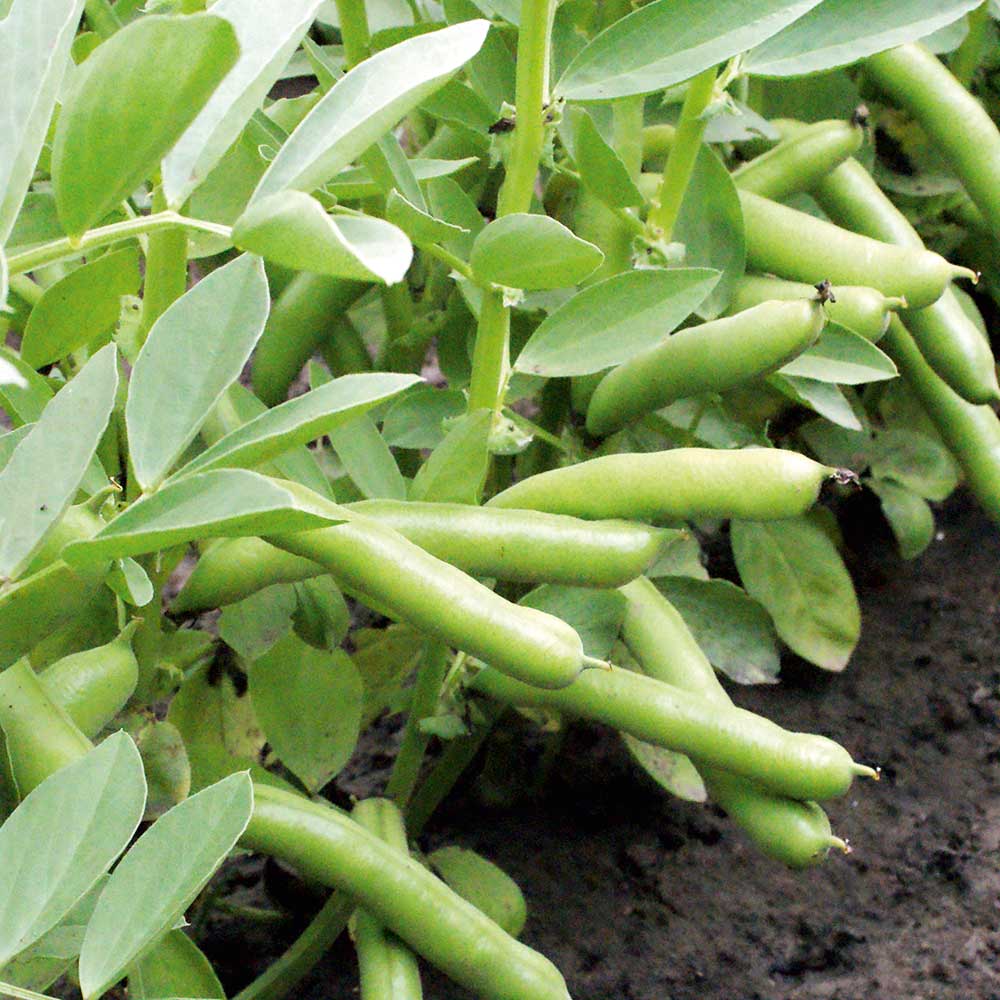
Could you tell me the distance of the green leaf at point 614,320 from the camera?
2.50 feet

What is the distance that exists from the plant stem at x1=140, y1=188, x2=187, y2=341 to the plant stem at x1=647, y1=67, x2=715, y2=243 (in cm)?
34

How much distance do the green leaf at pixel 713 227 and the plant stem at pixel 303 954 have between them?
49 centimetres

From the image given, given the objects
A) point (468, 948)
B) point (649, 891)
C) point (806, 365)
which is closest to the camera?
point (468, 948)

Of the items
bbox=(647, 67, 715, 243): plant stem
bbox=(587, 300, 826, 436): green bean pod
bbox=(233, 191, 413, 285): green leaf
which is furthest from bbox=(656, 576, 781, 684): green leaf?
bbox=(233, 191, 413, 285): green leaf

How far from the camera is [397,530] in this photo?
72 centimetres

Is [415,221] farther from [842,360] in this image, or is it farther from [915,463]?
[915,463]

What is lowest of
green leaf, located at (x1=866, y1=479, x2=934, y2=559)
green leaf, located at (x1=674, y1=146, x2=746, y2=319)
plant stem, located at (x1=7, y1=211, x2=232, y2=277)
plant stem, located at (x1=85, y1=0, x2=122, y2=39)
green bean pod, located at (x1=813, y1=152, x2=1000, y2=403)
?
green leaf, located at (x1=866, y1=479, x2=934, y2=559)

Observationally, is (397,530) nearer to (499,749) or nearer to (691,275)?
(691,275)

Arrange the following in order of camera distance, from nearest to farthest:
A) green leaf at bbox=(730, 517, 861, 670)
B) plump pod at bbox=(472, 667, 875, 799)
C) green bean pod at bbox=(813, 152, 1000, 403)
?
plump pod at bbox=(472, 667, 875, 799) < green bean pod at bbox=(813, 152, 1000, 403) < green leaf at bbox=(730, 517, 861, 670)

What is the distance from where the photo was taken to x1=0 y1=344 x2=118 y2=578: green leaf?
1.60 ft

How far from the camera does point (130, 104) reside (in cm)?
43

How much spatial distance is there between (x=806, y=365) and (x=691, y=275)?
15 cm

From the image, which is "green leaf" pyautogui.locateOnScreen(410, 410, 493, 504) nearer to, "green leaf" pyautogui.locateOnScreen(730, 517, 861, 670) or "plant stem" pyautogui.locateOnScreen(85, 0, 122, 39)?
"plant stem" pyautogui.locateOnScreen(85, 0, 122, 39)

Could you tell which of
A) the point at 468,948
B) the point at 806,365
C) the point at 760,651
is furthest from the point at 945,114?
the point at 468,948
